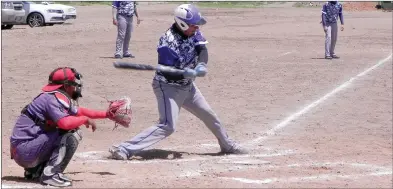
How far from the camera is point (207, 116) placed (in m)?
9.68

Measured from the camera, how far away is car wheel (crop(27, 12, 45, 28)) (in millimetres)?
29344

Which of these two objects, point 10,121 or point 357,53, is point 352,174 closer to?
point 10,121

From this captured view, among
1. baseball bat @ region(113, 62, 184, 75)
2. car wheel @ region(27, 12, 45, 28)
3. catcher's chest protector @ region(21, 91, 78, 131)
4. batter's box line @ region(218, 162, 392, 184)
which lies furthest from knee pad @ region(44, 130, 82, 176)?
car wheel @ region(27, 12, 45, 28)

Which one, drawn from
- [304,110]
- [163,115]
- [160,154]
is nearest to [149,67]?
[163,115]

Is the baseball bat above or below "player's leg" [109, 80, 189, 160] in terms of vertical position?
above

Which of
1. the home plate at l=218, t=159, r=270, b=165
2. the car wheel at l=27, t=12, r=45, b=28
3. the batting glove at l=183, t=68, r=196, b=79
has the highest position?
the batting glove at l=183, t=68, r=196, b=79

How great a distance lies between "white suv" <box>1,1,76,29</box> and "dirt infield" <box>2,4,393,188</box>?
1.61 m

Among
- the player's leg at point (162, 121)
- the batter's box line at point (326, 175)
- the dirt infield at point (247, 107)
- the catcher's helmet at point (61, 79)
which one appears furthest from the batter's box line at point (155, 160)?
the catcher's helmet at point (61, 79)

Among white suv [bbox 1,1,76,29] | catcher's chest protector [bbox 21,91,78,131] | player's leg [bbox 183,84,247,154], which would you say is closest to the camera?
catcher's chest protector [bbox 21,91,78,131]

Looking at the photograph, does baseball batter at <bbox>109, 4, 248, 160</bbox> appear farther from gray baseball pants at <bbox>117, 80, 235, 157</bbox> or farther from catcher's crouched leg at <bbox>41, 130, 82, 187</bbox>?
catcher's crouched leg at <bbox>41, 130, 82, 187</bbox>

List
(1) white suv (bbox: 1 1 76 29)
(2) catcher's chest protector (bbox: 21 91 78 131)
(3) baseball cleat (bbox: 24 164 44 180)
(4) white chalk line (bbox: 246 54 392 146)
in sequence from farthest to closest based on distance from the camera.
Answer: (1) white suv (bbox: 1 1 76 29) < (4) white chalk line (bbox: 246 54 392 146) < (3) baseball cleat (bbox: 24 164 44 180) < (2) catcher's chest protector (bbox: 21 91 78 131)

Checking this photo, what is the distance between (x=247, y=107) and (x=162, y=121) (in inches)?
172

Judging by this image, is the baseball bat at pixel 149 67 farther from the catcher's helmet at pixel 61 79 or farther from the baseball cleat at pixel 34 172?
the baseball cleat at pixel 34 172

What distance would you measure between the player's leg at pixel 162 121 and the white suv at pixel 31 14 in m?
19.6
